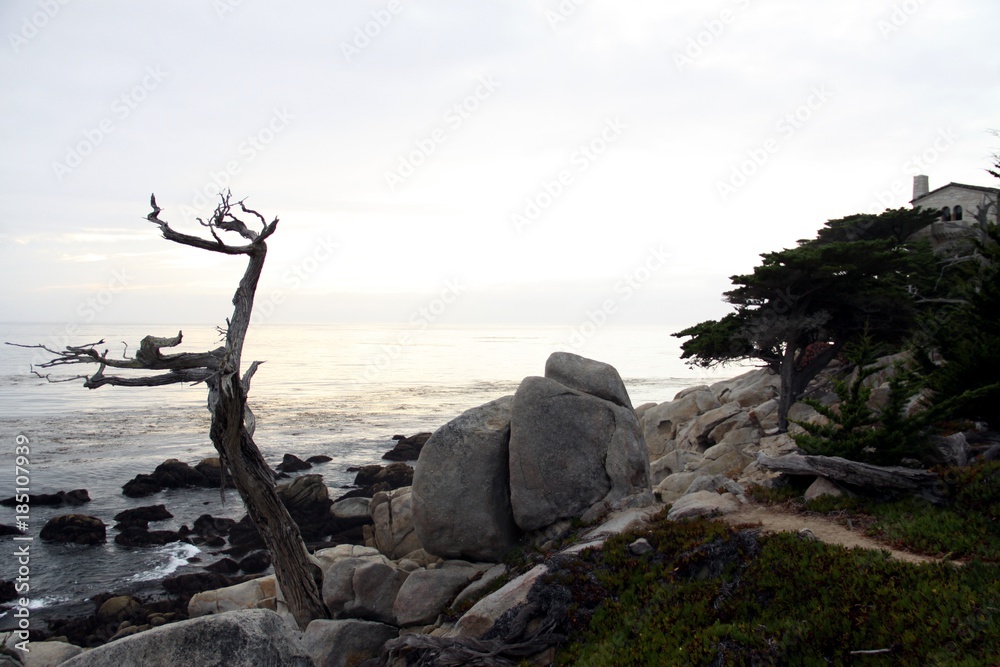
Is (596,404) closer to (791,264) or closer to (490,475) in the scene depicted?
(490,475)

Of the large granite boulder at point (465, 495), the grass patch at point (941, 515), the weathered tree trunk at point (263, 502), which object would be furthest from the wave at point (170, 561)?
the grass patch at point (941, 515)

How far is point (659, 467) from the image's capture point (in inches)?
952

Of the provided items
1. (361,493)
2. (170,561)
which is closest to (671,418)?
(361,493)

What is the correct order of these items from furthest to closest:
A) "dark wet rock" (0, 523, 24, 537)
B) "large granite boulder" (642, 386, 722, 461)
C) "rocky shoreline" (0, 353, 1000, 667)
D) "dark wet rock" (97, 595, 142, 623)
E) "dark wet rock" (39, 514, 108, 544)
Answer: "large granite boulder" (642, 386, 722, 461) → "dark wet rock" (0, 523, 24, 537) → "dark wet rock" (39, 514, 108, 544) → "dark wet rock" (97, 595, 142, 623) → "rocky shoreline" (0, 353, 1000, 667)

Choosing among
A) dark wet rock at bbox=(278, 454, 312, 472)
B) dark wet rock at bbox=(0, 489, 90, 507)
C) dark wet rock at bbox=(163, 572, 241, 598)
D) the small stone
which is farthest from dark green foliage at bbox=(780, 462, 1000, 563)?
dark wet rock at bbox=(0, 489, 90, 507)

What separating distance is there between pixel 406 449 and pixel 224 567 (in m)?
14.8

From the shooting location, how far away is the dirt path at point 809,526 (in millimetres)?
8941

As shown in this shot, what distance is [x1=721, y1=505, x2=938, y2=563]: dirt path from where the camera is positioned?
Answer: 8941 mm

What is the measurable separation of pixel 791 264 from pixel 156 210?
19512 millimetres

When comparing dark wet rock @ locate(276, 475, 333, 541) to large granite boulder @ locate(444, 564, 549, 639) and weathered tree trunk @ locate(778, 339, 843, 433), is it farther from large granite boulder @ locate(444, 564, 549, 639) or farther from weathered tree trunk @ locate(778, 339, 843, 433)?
weathered tree trunk @ locate(778, 339, 843, 433)

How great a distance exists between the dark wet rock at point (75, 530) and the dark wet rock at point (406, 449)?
13467 mm

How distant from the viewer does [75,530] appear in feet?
69.9

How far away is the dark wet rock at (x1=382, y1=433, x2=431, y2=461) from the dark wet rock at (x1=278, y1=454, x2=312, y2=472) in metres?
4.02

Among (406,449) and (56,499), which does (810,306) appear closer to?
(406,449)
